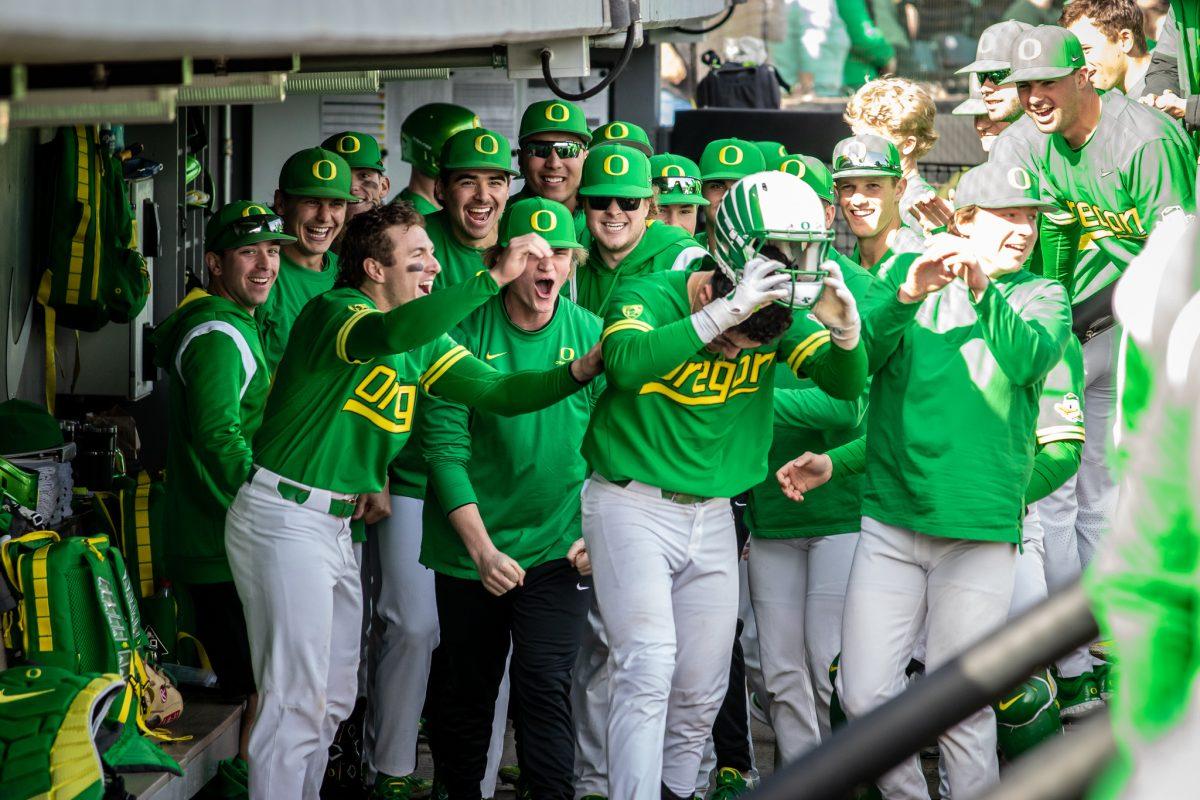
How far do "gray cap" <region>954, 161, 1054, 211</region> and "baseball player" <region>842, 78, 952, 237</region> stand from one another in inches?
69.6

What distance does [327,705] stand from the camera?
506cm

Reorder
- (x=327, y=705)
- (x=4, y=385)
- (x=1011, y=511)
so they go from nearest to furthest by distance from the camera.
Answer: (x=1011, y=511) → (x=327, y=705) → (x=4, y=385)

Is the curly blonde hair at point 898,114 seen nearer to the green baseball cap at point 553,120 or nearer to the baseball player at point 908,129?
the baseball player at point 908,129

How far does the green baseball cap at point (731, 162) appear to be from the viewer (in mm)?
6863

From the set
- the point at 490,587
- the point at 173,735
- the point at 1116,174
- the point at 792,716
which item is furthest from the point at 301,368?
the point at 1116,174

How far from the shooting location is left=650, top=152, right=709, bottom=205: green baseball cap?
21.1 ft

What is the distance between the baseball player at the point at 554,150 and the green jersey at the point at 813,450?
138 centimetres

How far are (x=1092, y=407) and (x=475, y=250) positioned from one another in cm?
260

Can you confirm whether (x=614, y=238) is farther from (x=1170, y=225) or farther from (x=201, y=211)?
(x=1170, y=225)

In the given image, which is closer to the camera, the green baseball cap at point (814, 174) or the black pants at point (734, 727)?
the black pants at point (734, 727)

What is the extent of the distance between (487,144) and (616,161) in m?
0.53

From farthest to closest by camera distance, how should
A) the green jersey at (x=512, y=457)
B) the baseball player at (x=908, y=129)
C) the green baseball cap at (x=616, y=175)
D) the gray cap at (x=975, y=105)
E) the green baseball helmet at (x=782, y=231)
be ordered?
the gray cap at (x=975, y=105), the baseball player at (x=908, y=129), the green baseball cap at (x=616, y=175), the green jersey at (x=512, y=457), the green baseball helmet at (x=782, y=231)

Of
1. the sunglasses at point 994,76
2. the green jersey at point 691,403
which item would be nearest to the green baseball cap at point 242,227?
the green jersey at point 691,403

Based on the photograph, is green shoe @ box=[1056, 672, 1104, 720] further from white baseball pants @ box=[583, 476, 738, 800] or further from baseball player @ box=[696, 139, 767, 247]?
baseball player @ box=[696, 139, 767, 247]
